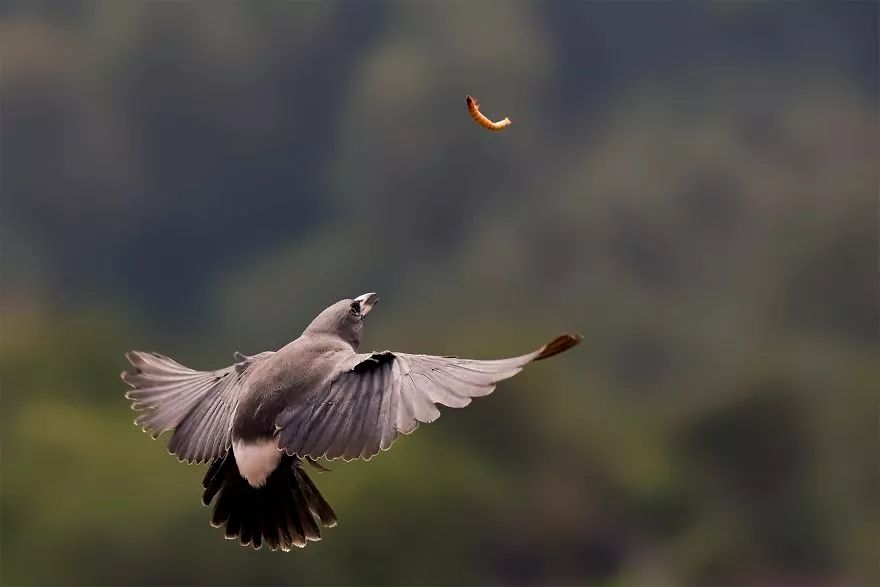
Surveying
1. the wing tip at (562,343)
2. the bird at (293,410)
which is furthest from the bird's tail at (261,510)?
the wing tip at (562,343)

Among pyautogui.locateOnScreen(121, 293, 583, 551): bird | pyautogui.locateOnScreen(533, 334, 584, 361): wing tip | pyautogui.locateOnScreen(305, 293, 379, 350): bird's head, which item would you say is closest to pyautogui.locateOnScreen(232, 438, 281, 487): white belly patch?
pyautogui.locateOnScreen(121, 293, 583, 551): bird

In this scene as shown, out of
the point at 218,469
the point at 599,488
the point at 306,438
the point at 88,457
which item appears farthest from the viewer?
the point at 599,488

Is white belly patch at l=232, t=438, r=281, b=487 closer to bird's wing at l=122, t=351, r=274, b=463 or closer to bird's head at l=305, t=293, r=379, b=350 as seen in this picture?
bird's wing at l=122, t=351, r=274, b=463

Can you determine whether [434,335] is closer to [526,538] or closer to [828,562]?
[526,538]

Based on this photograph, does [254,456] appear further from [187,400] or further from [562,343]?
[562,343]

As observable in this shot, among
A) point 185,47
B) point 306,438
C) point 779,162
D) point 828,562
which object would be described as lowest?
point 306,438

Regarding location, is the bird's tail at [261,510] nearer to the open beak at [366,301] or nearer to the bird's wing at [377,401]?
the bird's wing at [377,401]

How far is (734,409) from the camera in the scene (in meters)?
3.97

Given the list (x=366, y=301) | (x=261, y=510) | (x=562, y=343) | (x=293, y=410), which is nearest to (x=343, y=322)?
(x=366, y=301)

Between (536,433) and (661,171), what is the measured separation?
114 cm

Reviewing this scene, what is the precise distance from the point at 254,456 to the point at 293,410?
0.34 feet

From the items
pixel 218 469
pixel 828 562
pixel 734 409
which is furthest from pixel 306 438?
pixel 828 562

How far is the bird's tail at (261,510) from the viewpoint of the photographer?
5.39ft

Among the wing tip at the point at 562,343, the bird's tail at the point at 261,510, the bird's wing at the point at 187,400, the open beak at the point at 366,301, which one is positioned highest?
the open beak at the point at 366,301
